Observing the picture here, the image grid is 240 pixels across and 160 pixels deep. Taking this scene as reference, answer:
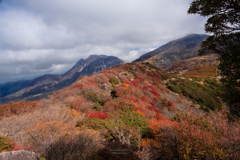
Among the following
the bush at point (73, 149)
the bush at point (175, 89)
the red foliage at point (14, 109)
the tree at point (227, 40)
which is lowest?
the bush at point (175, 89)

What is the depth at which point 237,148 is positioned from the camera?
10.1ft

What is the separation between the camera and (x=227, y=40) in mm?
5000

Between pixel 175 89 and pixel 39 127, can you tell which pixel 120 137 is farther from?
pixel 175 89

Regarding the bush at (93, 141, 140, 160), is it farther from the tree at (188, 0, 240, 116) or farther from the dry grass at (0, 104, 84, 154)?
the tree at (188, 0, 240, 116)

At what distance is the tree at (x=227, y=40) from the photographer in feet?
15.1

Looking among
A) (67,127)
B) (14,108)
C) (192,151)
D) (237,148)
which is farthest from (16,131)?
(237,148)

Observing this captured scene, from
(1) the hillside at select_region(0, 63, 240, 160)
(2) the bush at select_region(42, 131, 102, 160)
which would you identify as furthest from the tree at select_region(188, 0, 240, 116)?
(2) the bush at select_region(42, 131, 102, 160)

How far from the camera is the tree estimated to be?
4.62 m

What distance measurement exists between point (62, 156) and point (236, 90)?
804 cm

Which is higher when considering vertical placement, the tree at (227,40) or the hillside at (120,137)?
the tree at (227,40)

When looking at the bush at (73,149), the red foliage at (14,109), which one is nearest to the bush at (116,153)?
the bush at (73,149)

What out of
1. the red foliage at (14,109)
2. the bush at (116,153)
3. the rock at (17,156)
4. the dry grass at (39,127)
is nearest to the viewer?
the rock at (17,156)

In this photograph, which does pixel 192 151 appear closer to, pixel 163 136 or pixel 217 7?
pixel 163 136

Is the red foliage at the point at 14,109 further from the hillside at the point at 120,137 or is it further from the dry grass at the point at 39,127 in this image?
the dry grass at the point at 39,127
